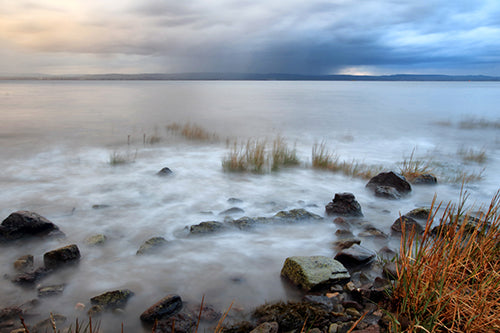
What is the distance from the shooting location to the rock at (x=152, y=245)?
15.4 ft

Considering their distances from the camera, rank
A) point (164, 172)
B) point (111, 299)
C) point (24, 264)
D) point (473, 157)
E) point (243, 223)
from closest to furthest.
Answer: point (111, 299)
point (24, 264)
point (243, 223)
point (164, 172)
point (473, 157)

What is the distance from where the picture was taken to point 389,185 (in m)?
7.52

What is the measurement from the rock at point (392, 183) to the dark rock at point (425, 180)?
94 centimetres

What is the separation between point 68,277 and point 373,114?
26332 mm

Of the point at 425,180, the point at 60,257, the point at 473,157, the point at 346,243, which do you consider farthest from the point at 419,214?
the point at 473,157

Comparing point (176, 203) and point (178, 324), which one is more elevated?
point (178, 324)

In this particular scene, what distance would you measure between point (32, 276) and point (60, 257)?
1.23 feet

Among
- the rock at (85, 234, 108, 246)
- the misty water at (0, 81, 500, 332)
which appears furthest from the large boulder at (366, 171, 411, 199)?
the rock at (85, 234, 108, 246)

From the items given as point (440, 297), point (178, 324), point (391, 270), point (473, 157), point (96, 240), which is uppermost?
point (440, 297)

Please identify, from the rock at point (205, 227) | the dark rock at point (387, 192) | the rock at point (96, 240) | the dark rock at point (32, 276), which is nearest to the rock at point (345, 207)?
the dark rock at point (387, 192)

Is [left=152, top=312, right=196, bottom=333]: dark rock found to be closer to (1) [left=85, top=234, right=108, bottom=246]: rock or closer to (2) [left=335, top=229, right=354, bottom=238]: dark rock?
(1) [left=85, top=234, right=108, bottom=246]: rock

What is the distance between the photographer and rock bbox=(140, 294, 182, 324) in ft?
10.7

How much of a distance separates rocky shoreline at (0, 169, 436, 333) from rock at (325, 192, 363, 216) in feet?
2.17

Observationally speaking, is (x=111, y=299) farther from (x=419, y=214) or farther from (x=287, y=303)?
(x=419, y=214)
